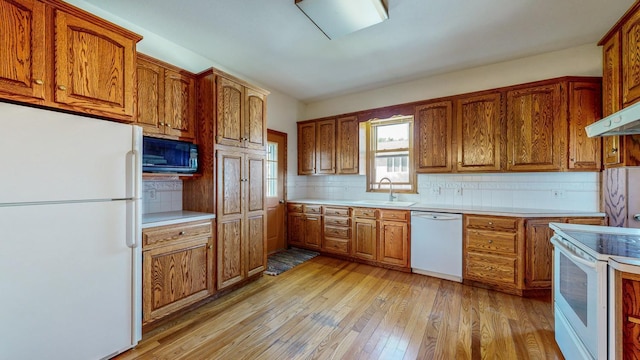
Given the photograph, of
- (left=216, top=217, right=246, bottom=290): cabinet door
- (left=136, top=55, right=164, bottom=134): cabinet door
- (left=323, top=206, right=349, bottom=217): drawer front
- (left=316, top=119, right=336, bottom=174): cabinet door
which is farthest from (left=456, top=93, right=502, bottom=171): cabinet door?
(left=136, top=55, right=164, bottom=134): cabinet door

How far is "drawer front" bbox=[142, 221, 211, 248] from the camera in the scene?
2031 mm

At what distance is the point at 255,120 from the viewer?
305 cm

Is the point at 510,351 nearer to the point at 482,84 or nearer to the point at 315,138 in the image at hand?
the point at 482,84

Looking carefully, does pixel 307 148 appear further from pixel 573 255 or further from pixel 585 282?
pixel 585 282

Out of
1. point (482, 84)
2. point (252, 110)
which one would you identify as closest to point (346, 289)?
point (252, 110)

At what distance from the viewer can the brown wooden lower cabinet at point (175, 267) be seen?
203 cm

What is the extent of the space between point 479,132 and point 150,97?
12.2 ft

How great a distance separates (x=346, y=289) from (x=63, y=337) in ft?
7.58

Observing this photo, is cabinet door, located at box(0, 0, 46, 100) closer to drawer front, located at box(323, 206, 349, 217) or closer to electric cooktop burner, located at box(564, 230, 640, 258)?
drawer front, located at box(323, 206, 349, 217)

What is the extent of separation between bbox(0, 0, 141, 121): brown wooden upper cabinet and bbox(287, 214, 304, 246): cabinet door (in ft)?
9.31

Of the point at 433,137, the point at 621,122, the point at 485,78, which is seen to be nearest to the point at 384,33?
the point at 433,137

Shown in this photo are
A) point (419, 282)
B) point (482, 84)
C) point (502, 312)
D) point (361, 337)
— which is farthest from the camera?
point (482, 84)

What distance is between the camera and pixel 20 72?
141 centimetres

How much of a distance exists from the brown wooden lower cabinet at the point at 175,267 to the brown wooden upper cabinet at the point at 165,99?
3.20ft
